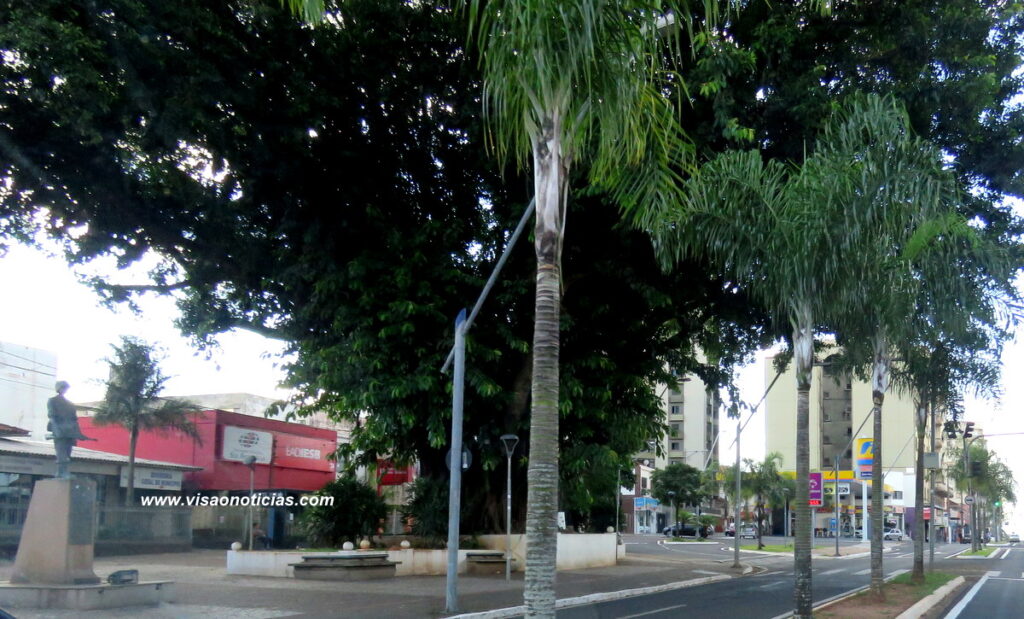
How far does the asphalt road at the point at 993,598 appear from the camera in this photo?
19.0 metres

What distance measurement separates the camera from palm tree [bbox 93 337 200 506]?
122 ft

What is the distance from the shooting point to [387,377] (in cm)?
2056

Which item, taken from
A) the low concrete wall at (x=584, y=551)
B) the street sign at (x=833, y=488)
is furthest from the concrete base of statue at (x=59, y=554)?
the street sign at (x=833, y=488)

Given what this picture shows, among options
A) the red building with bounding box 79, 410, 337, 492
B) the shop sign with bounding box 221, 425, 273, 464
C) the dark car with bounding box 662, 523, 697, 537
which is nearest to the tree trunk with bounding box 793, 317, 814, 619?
the red building with bounding box 79, 410, 337, 492

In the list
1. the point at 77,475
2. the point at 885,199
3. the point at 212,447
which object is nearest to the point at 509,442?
the point at 885,199

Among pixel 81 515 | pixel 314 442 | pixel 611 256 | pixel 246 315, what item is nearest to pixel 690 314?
pixel 611 256

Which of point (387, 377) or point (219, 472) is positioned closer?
point (387, 377)

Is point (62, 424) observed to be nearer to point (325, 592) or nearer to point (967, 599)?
point (325, 592)

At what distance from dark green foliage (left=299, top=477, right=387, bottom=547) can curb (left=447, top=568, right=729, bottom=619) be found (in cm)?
852

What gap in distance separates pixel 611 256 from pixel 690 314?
14.6ft

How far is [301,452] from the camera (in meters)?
46.8

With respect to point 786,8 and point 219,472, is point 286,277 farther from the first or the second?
point 219,472

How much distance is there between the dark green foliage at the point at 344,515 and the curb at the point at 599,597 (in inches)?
335

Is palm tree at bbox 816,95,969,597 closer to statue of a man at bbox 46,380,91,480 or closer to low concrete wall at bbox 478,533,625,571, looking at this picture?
statue of a man at bbox 46,380,91,480
